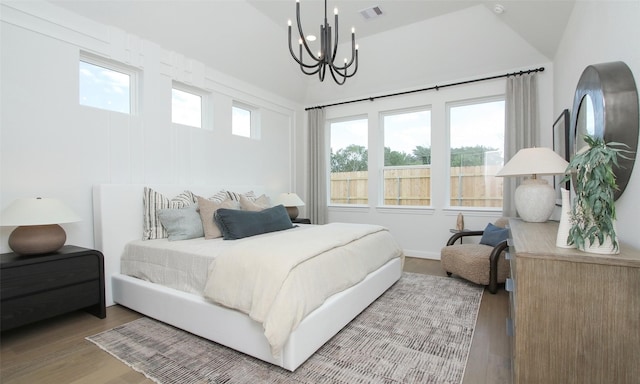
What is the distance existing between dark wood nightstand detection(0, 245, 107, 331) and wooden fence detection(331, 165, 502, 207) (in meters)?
3.75

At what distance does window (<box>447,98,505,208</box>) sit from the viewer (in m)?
4.18

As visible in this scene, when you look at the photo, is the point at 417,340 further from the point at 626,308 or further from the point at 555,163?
the point at 555,163

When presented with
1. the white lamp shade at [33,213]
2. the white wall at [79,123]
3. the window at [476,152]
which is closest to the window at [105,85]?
the white wall at [79,123]

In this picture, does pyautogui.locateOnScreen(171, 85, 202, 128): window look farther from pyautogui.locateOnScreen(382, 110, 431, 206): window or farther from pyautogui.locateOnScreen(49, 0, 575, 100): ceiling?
pyautogui.locateOnScreen(382, 110, 431, 206): window

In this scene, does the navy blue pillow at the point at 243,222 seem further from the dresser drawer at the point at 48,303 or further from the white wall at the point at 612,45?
the white wall at the point at 612,45

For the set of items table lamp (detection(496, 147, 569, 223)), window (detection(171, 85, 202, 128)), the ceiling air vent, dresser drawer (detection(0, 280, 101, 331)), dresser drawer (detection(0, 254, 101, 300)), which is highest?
the ceiling air vent

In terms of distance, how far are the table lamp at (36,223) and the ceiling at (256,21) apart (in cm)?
170

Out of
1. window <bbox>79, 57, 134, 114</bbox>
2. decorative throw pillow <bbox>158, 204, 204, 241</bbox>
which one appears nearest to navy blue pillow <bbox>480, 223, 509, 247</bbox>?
decorative throw pillow <bbox>158, 204, 204, 241</bbox>

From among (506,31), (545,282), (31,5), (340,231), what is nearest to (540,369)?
(545,282)

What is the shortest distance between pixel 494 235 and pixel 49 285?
4105 mm

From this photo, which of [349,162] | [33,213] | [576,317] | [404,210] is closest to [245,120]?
[349,162]

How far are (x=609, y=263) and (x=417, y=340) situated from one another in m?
1.30

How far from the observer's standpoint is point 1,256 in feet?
7.19

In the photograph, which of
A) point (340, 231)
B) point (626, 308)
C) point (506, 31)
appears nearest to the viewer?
point (626, 308)
